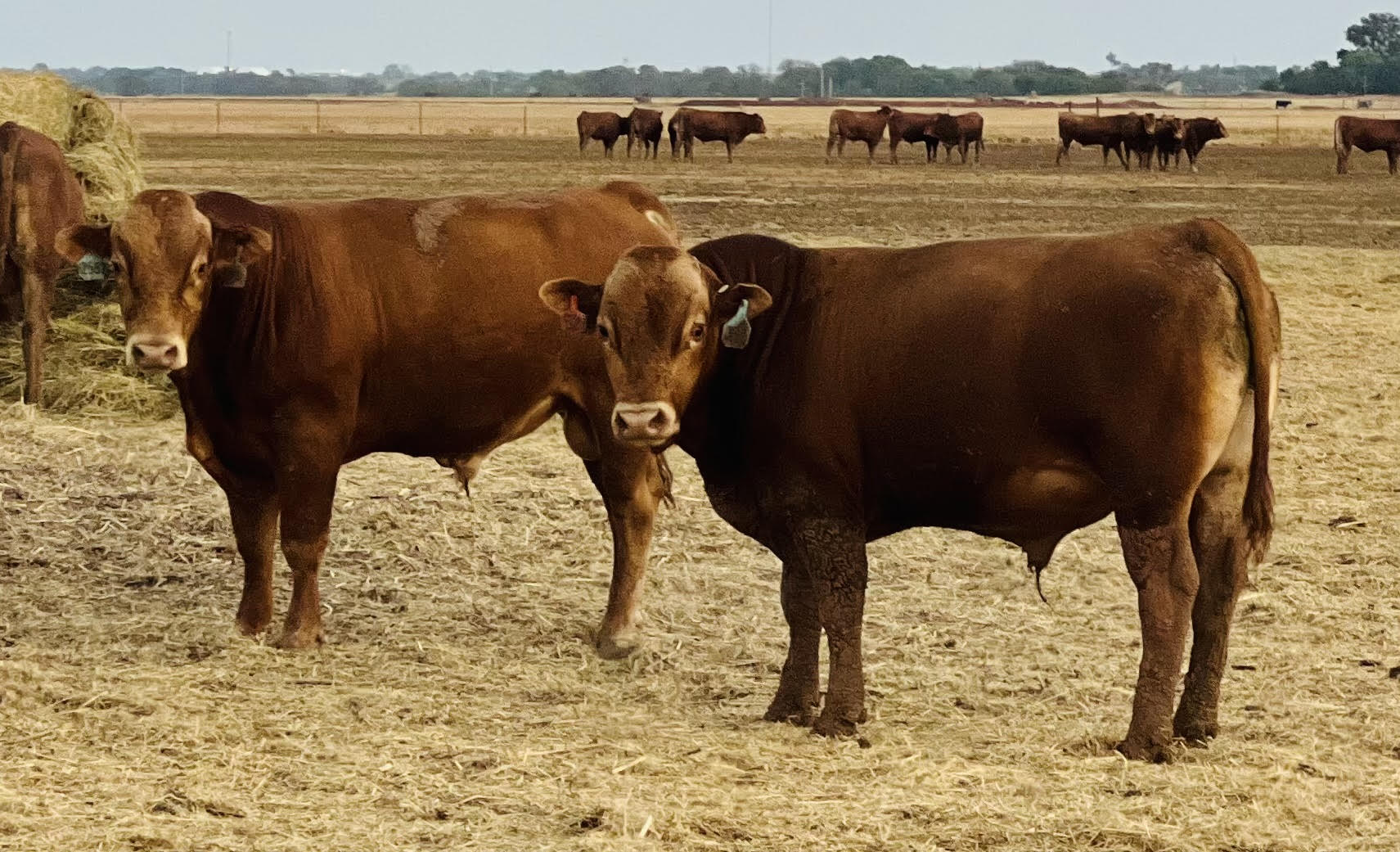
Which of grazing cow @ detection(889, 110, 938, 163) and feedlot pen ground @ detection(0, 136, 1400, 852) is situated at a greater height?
grazing cow @ detection(889, 110, 938, 163)

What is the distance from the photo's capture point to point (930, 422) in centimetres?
601

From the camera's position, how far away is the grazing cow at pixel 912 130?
4931 centimetres

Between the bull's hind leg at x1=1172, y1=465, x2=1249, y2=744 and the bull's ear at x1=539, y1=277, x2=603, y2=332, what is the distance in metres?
1.99

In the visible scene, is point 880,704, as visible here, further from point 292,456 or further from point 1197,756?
point 292,456

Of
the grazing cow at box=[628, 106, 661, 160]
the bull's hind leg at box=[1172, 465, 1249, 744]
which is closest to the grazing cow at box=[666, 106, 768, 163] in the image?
the grazing cow at box=[628, 106, 661, 160]

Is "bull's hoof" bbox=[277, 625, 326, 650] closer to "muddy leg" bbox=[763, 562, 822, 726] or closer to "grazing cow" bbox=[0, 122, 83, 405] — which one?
"muddy leg" bbox=[763, 562, 822, 726]

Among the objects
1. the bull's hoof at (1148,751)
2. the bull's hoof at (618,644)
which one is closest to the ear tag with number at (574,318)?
the bull's hoof at (618,644)

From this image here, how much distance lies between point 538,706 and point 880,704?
1.16 metres

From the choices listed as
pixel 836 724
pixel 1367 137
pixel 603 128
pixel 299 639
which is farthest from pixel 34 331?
pixel 603 128

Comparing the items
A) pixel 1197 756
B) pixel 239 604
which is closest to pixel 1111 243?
pixel 1197 756

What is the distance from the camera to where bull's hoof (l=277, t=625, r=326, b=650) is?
7.27m

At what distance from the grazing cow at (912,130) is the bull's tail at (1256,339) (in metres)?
43.2

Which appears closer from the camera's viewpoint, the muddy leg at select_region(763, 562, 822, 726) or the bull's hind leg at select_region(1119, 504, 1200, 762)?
the bull's hind leg at select_region(1119, 504, 1200, 762)

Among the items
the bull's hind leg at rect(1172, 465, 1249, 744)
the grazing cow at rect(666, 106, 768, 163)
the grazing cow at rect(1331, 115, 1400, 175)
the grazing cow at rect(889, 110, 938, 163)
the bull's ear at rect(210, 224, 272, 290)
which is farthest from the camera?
the grazing cow at rect(666, 106, 768, 163)
